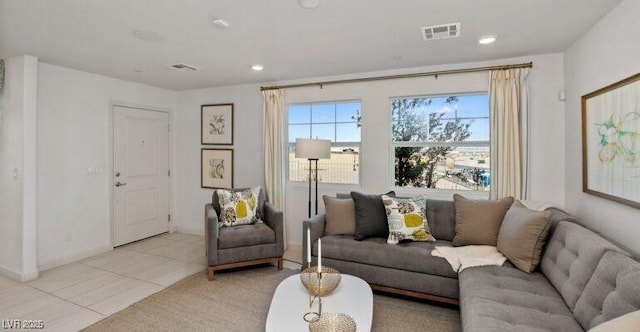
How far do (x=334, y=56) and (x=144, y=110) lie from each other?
3129mm

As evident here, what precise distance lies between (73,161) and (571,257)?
16.4 ft

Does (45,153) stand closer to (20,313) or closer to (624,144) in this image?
(20,313)

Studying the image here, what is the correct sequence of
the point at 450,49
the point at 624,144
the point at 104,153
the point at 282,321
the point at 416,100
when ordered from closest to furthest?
the point at 282,321, the point at 624,144, the point at 450,49, the point at 416,100, the point at 104,153

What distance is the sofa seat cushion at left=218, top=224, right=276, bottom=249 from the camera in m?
3.38

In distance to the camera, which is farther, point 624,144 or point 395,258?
point 395,258

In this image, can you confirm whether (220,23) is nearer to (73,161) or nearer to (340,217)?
(340,217)

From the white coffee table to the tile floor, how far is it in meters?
1.43

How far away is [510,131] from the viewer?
130 inches

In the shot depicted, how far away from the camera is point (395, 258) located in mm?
2818

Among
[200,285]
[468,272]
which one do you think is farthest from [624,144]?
[200,285]

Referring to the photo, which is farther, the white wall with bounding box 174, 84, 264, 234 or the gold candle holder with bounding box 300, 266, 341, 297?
the white wall with bounding box 174, 84, 264, 234

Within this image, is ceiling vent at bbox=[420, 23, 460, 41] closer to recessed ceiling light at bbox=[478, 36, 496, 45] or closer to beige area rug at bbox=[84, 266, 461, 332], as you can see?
recessed ceiling light at bbox=[478, 36, 496, 45]

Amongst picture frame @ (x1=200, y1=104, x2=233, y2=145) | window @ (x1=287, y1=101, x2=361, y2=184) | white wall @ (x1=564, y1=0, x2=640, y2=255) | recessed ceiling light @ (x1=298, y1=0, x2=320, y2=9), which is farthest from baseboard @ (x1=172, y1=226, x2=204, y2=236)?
white wall @ (x1=564, y1=0, x2=640, y2=255)

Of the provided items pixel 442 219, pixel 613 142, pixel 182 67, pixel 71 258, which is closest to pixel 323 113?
pixel 182 67
